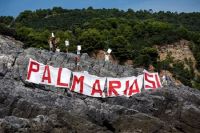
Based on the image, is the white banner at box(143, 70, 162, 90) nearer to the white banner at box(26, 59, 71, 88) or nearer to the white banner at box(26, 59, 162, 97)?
the white banner at box(26, 59, 162, 97)

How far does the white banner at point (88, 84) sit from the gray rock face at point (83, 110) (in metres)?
0.51

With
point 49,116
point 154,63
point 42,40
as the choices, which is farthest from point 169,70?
point 49,116

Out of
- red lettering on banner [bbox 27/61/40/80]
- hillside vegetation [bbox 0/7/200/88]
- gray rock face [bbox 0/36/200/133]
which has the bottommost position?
gray rock face [bbox 0/36/200/133]

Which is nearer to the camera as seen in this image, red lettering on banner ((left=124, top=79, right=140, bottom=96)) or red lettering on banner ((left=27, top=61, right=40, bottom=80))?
red lettering on banner ((left=27, top=61, right=40, bottom=80))

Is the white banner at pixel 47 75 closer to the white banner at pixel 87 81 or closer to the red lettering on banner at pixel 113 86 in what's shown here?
the white banner at pixel 87 81

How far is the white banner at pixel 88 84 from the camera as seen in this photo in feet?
161

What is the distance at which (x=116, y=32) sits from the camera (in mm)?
105312

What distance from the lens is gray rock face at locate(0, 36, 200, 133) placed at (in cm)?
3415

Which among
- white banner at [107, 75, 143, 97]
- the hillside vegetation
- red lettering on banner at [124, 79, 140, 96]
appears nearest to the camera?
white banner at [107, 75, 143, 97]

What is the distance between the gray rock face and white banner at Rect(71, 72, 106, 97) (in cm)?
51

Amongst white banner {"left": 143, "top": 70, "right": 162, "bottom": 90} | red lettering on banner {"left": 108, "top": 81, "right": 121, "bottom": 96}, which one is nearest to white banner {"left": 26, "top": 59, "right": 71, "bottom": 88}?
red lettering on banner {"left": 108, "top": 81, "right": 121, "bottom": 96}

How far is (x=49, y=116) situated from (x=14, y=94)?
750 centimetres

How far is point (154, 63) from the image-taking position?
96.3 meters

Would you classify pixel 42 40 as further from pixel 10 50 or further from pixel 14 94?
pixel 14 94
